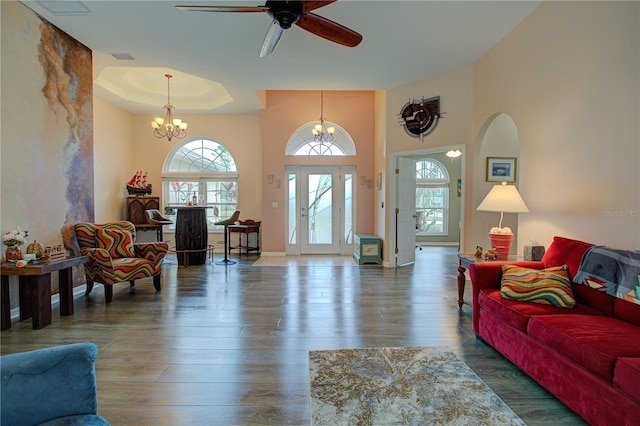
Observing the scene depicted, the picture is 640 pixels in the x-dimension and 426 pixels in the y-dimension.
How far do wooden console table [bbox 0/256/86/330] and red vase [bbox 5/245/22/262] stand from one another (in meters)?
0.08

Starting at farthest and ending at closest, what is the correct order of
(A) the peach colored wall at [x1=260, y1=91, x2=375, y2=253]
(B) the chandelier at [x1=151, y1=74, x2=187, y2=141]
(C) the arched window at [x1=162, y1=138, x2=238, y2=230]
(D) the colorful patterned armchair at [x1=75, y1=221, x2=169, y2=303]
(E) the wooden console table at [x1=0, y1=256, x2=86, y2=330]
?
(C) the arched window at [x1=162, y1=138, x2=238, y2=230]
(A) the peach colored wall at [x1=260, y1=91, x2=375, y2=253]
(B) the chandelier at [x1=151, y1=74, x2=187, y2=141]
(D) the colorful patterned armchair at [x1=75, y1=221, x2=169, y2=303]
(E) the wooden console table at [x1=0, y1=256, x2=86, y2=330]

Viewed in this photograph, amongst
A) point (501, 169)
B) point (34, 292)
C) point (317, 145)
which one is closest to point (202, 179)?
point (317, 145)

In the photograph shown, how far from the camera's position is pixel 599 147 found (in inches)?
103

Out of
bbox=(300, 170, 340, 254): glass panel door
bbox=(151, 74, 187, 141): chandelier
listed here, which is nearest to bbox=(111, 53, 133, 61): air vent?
bbox=(151, 74, 187, 141): chandelier

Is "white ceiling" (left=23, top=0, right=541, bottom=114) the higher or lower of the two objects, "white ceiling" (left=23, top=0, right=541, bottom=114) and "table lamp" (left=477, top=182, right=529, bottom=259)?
the higher

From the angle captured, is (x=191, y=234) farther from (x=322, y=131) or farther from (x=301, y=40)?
(x=301, y=40)

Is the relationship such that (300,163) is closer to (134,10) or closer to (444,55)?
(444,55)

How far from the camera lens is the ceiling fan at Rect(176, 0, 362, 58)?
2.44 metres

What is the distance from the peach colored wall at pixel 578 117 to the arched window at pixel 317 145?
3684 millimetres

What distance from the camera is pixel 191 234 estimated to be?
6020 millimetres

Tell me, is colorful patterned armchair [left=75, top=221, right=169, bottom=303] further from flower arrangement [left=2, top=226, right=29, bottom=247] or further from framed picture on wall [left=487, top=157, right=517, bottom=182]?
framed picture on wall [left=487, top=157, right=517, bottom=182]

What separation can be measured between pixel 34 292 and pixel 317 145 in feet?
17.9

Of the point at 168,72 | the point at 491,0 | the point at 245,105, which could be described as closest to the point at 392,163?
the point at 491,0

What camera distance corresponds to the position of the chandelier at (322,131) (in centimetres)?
663
